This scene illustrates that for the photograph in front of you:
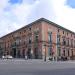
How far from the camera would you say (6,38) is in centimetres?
10231

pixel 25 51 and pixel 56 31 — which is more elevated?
pixel 56 31

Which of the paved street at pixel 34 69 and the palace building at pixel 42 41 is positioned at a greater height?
the palace building at pixel 42 41

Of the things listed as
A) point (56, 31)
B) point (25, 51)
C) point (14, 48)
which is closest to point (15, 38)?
point (14, 48)

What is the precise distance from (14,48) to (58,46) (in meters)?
18.0

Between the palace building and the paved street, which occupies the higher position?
the palace building

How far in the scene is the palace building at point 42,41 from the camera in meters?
76.3

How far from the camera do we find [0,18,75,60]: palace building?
250 feet

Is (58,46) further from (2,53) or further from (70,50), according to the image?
(2,53)

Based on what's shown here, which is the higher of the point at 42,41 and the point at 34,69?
the point at 42,41

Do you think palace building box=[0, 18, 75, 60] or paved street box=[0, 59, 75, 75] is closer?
paved street box=[0, 59, 75, 75]

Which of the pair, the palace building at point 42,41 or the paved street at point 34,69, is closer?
the paved street at point 34,69

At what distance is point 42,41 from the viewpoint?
75688 millimetres

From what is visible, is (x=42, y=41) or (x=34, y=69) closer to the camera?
(x=34, y=69)

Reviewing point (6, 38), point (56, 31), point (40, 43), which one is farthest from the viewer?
point (6, 38)
